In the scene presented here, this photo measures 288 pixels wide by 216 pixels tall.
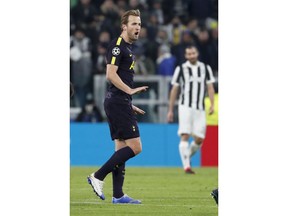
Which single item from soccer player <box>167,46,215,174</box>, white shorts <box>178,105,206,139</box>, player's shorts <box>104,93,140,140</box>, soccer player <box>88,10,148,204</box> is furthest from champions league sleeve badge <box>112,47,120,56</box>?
white shorts <box>178,105,206,139</box>

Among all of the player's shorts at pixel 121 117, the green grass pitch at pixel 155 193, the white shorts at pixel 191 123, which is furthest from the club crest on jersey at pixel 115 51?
the white shorts at pixel 191 123

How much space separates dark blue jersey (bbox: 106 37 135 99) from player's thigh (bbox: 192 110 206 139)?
623cm

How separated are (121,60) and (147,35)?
447 inches

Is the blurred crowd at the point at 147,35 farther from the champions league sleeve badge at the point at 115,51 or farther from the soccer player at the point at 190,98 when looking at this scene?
the champions league sleeve badge at the point at 115,51

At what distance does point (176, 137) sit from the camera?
1908 cm

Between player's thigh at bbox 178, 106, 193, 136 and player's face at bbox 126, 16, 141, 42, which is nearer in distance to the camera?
player's face at bbox 126, 16, 141, 42

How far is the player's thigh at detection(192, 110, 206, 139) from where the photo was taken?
53.5 ft

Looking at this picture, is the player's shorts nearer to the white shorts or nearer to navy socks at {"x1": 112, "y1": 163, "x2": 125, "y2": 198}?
navy socks at {"x1": 112, "y1": 163, "x2": 125, "y2": 198}

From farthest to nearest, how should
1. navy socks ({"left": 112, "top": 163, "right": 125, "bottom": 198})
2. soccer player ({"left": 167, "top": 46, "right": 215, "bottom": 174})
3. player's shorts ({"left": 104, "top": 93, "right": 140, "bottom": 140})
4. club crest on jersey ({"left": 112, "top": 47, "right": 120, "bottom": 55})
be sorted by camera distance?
1. soccer player ({"left": 167, "top": 46, "right": 215, "bottom": 174})
2. navy socks ({"left": 112, "top": 163, "right": 125, "bottom": 198})
3. player's shorts ({"left": 104, "top": 93, "right": 140, "bottom": 140})
4. club crest on jersey ({"left": 112, "top": 47, "right": 120, "bottom": 55})

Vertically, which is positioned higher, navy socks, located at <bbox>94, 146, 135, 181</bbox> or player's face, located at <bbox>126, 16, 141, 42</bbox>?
player's face, located at <bbox>126, 16, 141, 42</bbox>

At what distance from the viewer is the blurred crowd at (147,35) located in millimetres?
20188

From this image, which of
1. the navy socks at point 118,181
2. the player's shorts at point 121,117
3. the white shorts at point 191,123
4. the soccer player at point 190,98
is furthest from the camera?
the white shorts at point 191,123

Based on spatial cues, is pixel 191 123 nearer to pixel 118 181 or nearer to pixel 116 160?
pixel 118 181
